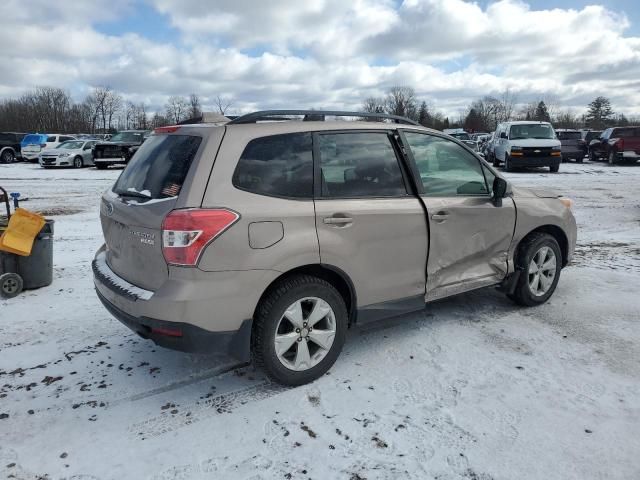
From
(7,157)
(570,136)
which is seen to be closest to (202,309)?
(570,136)

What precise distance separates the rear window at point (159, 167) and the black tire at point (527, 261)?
3.11 meters

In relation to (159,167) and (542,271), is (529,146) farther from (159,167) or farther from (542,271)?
(159,167)

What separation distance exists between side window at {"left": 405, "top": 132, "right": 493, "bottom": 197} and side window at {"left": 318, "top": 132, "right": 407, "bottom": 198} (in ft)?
0.88

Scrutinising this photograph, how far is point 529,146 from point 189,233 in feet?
62.7

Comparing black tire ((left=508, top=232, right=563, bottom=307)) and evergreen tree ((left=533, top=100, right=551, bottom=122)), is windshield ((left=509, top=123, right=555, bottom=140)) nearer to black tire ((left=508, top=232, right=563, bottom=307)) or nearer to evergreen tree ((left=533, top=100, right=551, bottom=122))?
black tire ((left=508, top=232, right=563, bottom=307))

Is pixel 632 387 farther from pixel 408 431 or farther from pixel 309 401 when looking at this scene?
pixel 309 401

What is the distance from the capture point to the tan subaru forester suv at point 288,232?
3014 millimetres

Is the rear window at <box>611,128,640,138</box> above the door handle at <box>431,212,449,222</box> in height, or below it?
above

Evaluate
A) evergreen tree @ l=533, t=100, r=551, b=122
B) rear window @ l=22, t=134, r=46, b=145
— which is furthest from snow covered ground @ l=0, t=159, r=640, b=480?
evergreen tree @ l=533, t=100, r=551, b=122

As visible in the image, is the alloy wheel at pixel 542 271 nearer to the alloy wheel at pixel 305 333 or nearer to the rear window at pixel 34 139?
the alloy wheel at pixel 305 333

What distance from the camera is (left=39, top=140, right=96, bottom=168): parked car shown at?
2439 cm

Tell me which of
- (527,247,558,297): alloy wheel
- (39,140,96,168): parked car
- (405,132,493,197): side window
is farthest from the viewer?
(39,140,96,168): parked car

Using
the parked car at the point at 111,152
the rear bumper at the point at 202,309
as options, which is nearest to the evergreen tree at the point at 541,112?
the parked car at the point at 111,152

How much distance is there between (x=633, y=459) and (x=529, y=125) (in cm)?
2006
